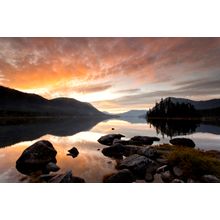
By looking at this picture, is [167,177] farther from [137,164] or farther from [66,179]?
[66,179]

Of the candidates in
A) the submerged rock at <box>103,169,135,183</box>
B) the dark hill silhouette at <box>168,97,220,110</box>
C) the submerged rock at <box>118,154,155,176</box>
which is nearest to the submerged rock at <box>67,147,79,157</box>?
the submerged rock at <box>118,154,155,176</box>

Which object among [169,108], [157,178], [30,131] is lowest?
[157,178]

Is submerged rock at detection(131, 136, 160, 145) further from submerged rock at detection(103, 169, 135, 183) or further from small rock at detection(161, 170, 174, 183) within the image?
submerged rock at detection(103, 169, 135, 183)

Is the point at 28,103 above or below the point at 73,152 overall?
above

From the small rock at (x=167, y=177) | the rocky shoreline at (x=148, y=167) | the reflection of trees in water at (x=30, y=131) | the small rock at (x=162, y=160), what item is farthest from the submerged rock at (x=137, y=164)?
the reflection of trees in water at (x=30, y=131)

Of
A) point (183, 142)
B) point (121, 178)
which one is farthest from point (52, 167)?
point (183, 142)

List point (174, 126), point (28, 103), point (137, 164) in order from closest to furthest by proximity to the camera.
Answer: point (137, 164) → point (174, 126) → point (28, 103)
